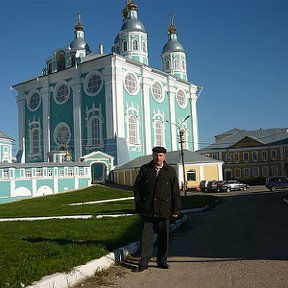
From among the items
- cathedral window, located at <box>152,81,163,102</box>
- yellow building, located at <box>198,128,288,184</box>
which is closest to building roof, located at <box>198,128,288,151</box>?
yellow building, located at <box>198,128,288,184</box>

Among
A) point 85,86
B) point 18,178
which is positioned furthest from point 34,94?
point 18,178

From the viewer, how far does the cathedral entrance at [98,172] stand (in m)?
46.0

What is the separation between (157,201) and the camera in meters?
6.41

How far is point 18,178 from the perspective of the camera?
3688cm

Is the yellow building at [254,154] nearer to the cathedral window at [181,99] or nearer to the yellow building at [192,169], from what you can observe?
the cathedral window at [181,99]

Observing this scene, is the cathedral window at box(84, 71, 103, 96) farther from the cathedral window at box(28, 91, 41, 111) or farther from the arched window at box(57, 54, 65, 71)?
the cathedral window at box(28, 91, 41, 111)

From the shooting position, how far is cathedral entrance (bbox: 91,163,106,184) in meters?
46.0

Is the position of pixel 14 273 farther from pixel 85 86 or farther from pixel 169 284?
pixel 85 86

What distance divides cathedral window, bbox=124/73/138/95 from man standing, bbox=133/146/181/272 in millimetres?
44381

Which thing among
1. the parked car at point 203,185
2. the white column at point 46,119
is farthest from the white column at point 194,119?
the white column at point 46,119

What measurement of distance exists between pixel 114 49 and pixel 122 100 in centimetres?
1512

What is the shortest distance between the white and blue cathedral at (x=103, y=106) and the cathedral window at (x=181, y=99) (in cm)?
15

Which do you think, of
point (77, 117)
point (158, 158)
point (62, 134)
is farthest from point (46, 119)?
point (158, 158)

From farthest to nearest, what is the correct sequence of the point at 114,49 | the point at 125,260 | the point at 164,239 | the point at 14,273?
the point at 114,49 → the point at 125,260 → the point at 164,239 → the point at 14,273
